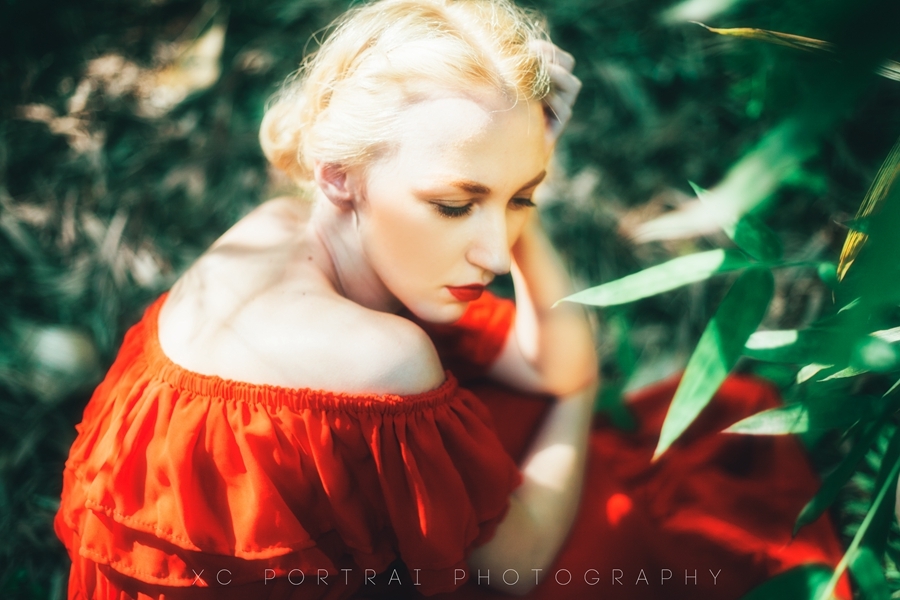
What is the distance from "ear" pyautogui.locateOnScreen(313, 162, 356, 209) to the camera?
34.8 inches

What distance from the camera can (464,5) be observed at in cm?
90

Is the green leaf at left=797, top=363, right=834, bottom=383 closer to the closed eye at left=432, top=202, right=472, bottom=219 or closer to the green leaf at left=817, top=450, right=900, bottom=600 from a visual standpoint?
the green leaf at left=817, top=450, right=900, bottom=600

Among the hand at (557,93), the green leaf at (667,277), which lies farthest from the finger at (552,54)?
the green leaf at (667,277)

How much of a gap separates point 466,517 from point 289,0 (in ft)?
5.01

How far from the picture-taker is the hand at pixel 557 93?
2.93 feet

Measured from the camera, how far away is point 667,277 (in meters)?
0.76

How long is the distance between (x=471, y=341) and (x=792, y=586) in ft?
1.98

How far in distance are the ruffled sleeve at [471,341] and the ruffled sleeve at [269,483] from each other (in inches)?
13.0

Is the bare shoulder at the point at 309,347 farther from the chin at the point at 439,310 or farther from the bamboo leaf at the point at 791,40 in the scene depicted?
the bamboo leaf at the point at 791,40

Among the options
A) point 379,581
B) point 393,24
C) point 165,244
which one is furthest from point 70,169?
point 379,581

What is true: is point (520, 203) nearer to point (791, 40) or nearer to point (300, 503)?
point (791, 40)

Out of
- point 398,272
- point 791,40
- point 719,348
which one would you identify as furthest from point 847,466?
point 398,272

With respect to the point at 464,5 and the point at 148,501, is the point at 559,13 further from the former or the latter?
the point at 148,501

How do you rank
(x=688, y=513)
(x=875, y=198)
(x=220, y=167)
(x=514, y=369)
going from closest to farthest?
(x=875, y=198)
(x=688, y=513)
(x=514, y=369)
(x=220, y=167)
